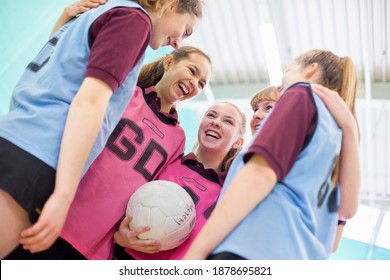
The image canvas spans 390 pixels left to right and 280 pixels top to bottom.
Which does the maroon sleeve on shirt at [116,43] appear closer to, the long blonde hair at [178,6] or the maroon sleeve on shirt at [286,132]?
the long blonde hair at [178,6]

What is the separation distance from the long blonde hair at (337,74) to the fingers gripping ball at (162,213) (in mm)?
615

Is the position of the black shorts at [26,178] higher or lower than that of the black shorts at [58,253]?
higher

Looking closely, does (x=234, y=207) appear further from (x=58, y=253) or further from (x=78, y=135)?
(x=58, y=253)

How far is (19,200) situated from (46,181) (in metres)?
0.08

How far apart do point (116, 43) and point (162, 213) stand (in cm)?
55

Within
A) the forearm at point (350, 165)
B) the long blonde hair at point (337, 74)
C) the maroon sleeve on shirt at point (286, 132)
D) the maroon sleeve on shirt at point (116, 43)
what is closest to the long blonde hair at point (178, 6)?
the maroon sleeve on shirt at point (116, 43)

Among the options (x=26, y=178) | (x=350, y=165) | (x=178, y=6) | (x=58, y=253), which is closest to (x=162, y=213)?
(x=58, y=253)

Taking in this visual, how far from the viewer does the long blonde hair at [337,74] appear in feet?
4.76

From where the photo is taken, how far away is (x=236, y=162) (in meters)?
1.25

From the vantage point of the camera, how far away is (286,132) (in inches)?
43.7

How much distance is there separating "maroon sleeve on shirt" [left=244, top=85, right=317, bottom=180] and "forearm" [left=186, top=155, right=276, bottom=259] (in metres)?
0.04

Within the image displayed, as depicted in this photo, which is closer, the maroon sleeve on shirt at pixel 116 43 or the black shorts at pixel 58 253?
the maroon sleeve on shirt at pixel 116 43
